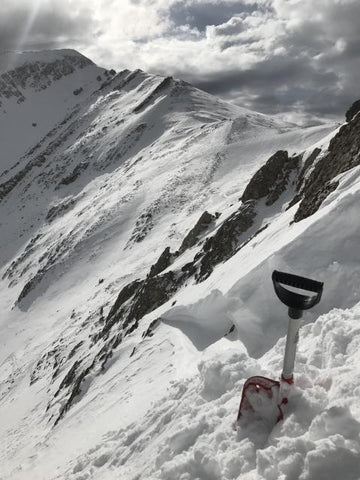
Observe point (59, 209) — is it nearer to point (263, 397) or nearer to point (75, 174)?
point (75, 174)

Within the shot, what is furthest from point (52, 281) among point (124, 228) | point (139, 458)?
point (139, 458)

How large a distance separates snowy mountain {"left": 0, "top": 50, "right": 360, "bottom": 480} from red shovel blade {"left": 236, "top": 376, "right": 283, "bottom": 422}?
7.1 inches

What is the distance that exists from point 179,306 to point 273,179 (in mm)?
12974

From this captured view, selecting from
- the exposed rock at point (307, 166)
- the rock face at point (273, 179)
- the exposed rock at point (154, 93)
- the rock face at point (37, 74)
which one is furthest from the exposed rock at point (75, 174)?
the rock face at point (37, 74)

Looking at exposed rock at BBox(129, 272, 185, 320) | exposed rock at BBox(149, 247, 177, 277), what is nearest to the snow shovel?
exposed rock at BBox(129, 272, 185, 320)

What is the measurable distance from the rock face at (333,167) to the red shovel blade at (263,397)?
7.41 meters

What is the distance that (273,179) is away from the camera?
2230cm

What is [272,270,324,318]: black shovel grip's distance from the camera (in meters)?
3.54

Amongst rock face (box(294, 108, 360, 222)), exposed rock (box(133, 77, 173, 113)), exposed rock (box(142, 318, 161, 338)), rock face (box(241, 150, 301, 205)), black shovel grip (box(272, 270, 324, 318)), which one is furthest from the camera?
exposed rock (box(133, 77, 173, 113))

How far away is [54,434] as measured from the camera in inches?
444

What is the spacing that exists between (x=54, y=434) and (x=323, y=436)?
9474 millimetres

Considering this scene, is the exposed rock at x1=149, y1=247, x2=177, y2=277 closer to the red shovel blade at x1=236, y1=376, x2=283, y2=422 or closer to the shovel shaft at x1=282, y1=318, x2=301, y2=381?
the red shovel blade at x1=236, y1=376, x2=283, y2=422

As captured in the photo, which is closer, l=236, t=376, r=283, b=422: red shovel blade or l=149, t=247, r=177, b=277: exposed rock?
l=236, t=376, r=283, b=422: red shovel blade

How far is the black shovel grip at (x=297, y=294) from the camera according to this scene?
354 cm
